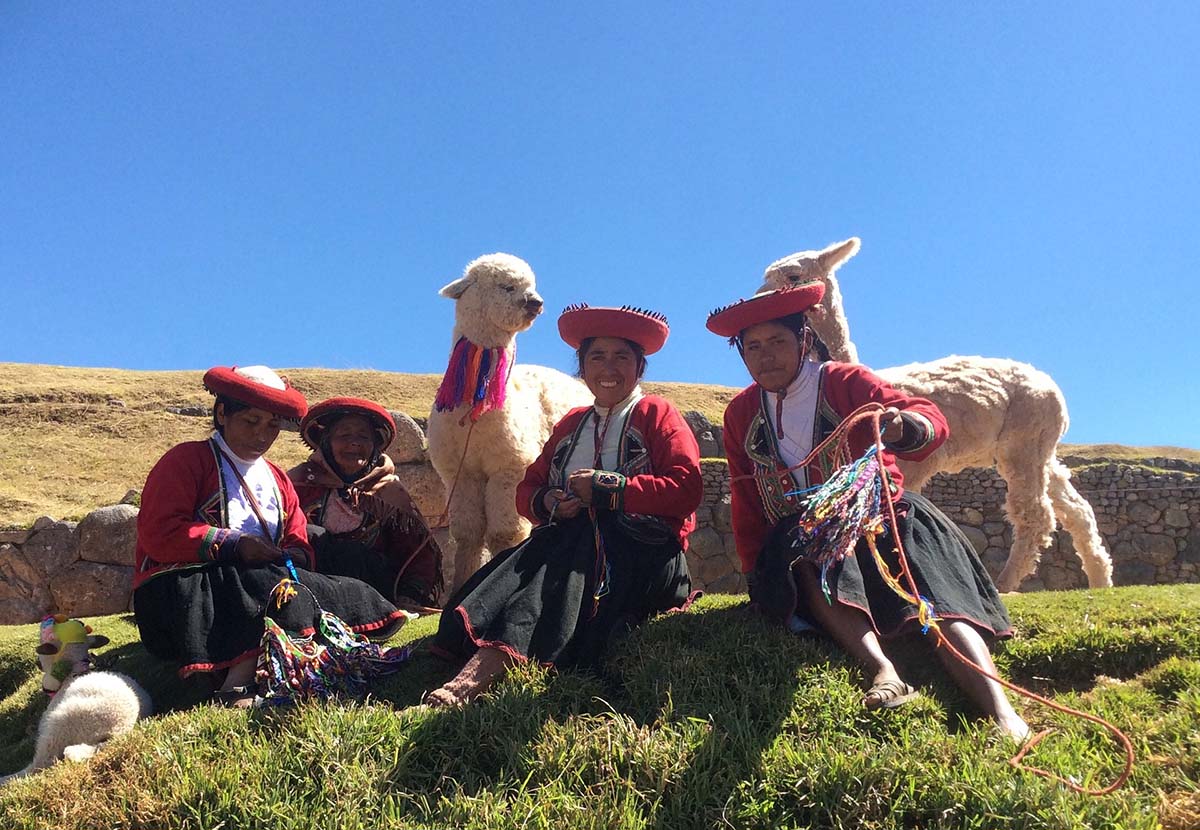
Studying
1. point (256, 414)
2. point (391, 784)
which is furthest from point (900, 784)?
point (256, 414)

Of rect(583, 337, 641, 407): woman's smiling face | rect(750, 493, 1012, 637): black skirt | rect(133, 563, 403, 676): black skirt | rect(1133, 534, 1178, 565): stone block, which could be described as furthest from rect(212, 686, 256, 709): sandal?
rect(1133, 534, 1178, 565): stone block

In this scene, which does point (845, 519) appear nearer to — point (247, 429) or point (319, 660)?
point (319, 660)

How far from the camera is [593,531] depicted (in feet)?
11.2

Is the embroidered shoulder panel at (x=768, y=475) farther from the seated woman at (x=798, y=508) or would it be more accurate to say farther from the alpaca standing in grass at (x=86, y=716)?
the alpaca standing in grass at (x=86, y=716)

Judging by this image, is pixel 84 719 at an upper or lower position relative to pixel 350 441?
lower

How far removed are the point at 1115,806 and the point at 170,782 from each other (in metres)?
2.74

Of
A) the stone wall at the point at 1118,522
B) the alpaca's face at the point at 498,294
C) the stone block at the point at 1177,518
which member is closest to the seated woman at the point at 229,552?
the alpaca's face at the point at 498,294

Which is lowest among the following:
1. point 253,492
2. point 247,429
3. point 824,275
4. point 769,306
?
point 253,492

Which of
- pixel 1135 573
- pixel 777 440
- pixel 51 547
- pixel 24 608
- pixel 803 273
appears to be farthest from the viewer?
pixel 1135 573

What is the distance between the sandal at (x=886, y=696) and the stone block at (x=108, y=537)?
8188 mm

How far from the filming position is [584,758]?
97.4 inches

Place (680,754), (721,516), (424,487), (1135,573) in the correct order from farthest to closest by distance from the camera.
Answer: (1135,573), (721,516), (424,487), (680,754)

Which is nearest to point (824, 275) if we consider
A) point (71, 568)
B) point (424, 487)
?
point (424, 487)

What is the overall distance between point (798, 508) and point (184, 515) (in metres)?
2.67
